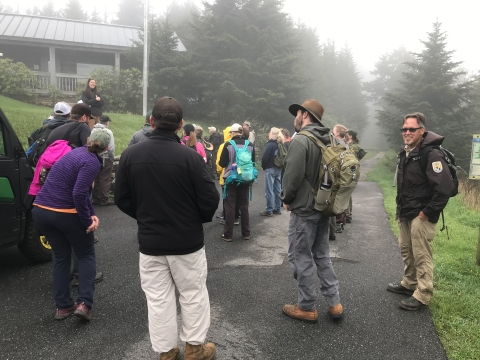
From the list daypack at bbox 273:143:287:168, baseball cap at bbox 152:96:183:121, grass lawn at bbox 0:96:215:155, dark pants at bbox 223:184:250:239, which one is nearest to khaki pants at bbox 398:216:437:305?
baseball cap at bbox 152:96:183:121

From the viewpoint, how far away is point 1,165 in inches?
165

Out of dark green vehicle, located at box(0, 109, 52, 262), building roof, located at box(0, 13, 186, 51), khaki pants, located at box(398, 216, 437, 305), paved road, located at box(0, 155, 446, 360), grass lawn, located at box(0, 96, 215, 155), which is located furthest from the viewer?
building roof, located at box(0, 13, 186, 51)

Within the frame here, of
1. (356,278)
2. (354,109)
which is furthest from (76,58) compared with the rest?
(354,109)

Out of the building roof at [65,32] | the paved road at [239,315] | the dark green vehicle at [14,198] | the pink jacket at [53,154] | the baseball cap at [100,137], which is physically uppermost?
the building roof at [65,32]

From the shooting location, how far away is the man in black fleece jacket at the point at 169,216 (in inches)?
103

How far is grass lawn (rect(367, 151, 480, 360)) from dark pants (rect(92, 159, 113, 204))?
20.4 feet

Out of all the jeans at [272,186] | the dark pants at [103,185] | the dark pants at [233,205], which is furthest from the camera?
the dark pants at [103,185]

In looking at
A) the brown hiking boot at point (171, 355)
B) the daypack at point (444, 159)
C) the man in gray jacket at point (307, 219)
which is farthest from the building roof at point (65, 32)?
the brown hiking boot at point (171, 355)

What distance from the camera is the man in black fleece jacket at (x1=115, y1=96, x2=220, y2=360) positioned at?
261 centimetres

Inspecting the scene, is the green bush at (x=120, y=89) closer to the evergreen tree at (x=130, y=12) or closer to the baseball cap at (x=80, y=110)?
the baseball cap at (x=80, y=110)

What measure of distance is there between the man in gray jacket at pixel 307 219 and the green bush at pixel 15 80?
19367 millimetres

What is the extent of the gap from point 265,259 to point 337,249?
1.39 m

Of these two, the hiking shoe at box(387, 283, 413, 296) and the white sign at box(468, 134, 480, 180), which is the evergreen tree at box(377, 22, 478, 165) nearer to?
the white sign at box(468, 134, 480, 180)

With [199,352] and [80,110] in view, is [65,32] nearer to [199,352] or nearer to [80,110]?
[80,110]
